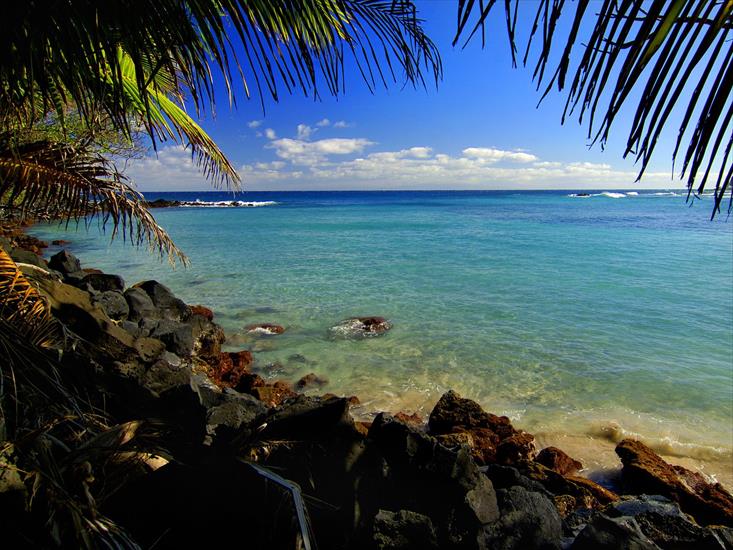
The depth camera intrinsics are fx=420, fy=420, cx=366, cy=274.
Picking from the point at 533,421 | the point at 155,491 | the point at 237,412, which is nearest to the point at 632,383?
the point at 533,421

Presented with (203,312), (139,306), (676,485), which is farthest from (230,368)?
(676,485)

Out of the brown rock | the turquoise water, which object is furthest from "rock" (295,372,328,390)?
the brown rock

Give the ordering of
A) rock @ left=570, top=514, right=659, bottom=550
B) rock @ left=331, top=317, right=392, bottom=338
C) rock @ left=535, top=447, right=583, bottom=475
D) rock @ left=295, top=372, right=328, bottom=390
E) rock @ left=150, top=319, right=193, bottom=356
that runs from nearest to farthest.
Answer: rock @ left=570, top=514, right=659, bottom=550
rock @ left=535, top=447, right=583, bottom=475
rock @ left=295, top=372, right=328, bottom=390
rock @ left=150, top=319, right=193, bottom=356
rock @ left=331, top=317, right=392, bottom=338

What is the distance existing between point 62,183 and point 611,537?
478 centimetres

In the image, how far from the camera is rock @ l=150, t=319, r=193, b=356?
24.4 feet

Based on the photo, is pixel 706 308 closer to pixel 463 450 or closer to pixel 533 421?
pixel 533 421

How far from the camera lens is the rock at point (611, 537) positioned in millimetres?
2363

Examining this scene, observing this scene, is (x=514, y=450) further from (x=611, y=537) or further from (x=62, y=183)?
(x=62, y=183)

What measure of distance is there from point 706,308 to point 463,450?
11.9 meters

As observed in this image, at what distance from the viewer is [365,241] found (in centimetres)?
2720

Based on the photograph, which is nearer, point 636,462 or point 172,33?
point 172,33

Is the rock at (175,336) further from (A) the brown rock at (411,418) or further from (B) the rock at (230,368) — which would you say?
(A) the brown rock at (411,418)

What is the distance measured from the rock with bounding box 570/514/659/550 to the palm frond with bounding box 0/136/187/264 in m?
4.34

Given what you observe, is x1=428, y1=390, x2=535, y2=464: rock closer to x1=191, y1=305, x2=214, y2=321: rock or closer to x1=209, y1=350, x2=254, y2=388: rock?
x1=209, y1=350, x2=254, y2=388: rock
